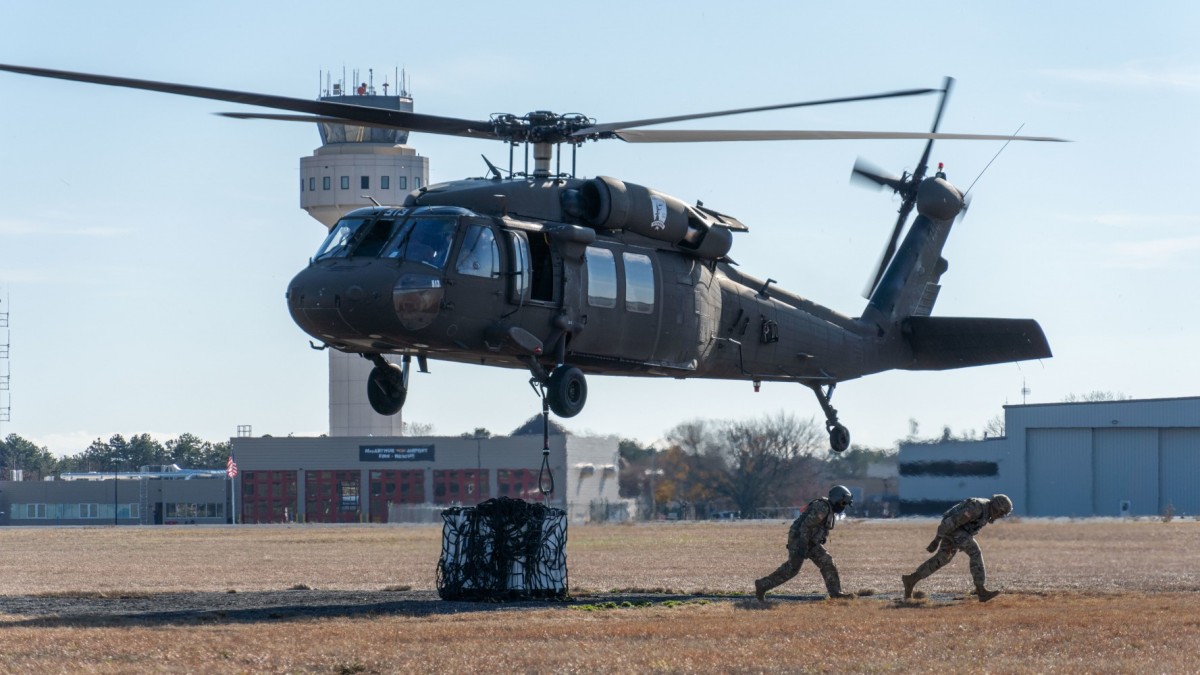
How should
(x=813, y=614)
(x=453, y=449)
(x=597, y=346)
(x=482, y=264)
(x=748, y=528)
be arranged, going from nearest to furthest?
1. (x=813, y=614)
2. (x=482, y=264)
3. (x=597, y=346)
4. (x=748, y=528)
5. (x=453, y=449)

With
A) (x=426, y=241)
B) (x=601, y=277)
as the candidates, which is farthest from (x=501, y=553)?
(x=426, y=241)

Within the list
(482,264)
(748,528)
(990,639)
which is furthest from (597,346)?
(748,528)

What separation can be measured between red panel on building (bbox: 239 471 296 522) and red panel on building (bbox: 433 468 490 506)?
727 cm

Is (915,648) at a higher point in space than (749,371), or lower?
lower

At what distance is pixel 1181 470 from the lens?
67938 millimetres

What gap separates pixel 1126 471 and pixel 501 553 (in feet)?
176

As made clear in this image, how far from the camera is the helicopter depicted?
18.9 meters

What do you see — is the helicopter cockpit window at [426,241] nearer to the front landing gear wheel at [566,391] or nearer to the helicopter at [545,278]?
the helicopter at [545,278]

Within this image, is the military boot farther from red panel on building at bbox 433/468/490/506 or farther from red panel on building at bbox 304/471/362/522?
red panel on building at bbox 304/471/362/522

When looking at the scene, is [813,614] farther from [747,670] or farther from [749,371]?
[749,371]

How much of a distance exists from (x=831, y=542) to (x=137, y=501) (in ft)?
187

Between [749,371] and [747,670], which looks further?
[749,371]

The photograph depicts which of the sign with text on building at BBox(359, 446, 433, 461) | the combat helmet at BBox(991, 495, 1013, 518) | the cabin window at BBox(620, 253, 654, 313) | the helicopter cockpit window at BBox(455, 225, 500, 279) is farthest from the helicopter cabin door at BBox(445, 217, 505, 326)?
the sign with text on building at BBox(359, 446, 433, 461)

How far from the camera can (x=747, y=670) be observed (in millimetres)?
13492
